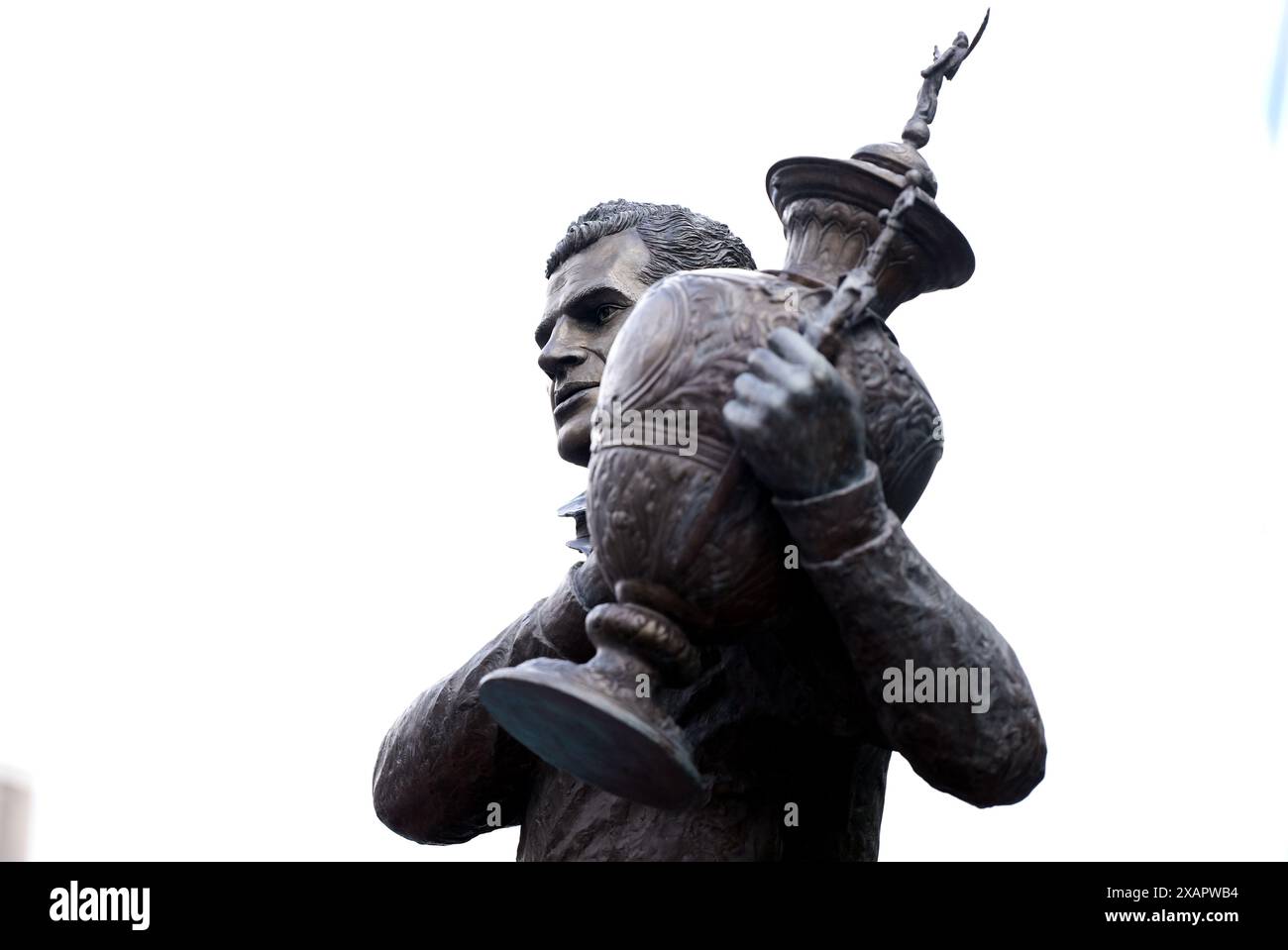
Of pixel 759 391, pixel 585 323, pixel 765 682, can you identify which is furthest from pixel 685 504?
pixel 585 323

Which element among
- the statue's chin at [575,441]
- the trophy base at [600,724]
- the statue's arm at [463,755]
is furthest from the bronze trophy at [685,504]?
the statue's chin at [575,441]

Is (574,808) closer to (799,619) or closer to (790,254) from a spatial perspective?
(799,619)

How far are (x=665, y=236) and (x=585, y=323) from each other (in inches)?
12.9

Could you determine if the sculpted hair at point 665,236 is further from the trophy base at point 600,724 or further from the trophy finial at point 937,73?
the trophy base at point 600,724

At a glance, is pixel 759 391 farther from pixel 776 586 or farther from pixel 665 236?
pixel 665 236

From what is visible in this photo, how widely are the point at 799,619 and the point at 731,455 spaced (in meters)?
0.60

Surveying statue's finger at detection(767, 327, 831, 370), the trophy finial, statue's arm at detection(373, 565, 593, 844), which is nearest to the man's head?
statue's arm at detection(373, 565, 593, 844)

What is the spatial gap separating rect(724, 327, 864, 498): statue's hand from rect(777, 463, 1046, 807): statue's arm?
0.14 feet

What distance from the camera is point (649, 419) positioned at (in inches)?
135

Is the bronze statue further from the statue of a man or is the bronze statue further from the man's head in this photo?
the man's head

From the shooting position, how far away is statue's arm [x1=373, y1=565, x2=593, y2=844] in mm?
4355

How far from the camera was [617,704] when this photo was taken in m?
3.32

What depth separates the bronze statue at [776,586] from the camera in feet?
11.1
